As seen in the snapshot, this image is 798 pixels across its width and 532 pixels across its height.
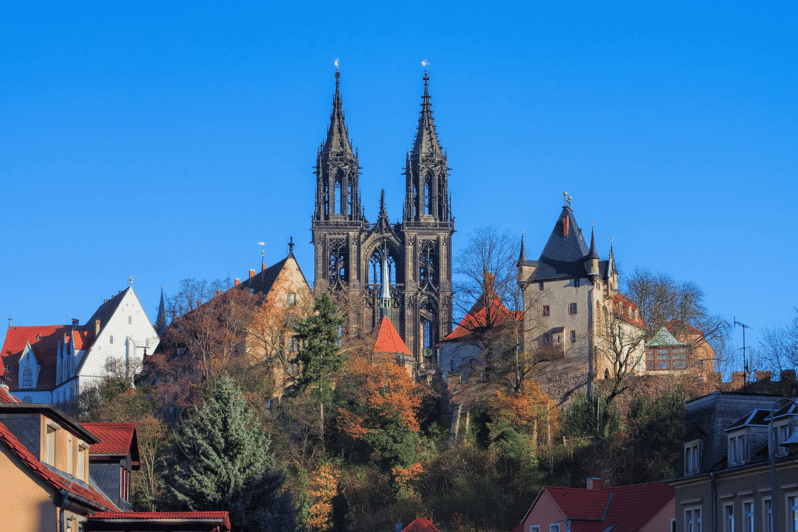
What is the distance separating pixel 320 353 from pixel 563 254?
15.9m

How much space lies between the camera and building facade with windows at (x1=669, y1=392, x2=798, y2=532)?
31484 millimetres

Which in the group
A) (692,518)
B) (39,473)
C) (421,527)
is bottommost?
(421,527)

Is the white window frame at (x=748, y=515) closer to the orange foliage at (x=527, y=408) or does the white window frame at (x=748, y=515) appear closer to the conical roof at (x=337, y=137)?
the orange foliage at (x=527, y=408)

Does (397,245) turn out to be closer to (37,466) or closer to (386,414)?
(386,414)

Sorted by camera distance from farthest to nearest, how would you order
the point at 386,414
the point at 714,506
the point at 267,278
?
the point at 267,278, the point at 386,414, the point at 714,506

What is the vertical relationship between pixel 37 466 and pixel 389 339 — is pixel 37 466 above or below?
below

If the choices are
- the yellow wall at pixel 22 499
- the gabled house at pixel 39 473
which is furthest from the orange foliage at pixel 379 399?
the yellow wall at pixel 22 499

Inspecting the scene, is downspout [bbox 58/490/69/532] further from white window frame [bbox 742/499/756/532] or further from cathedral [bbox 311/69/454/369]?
cathedral [bbox 311/69/454/369]

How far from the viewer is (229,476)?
39.7 m

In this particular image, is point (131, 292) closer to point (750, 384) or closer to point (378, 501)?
point (378, 501)

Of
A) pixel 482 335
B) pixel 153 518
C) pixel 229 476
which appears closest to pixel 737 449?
pixel 229 476

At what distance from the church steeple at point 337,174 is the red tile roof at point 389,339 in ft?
38.1

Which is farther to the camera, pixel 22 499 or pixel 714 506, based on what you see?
pixel 714 506

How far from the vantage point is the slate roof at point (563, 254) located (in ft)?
246
